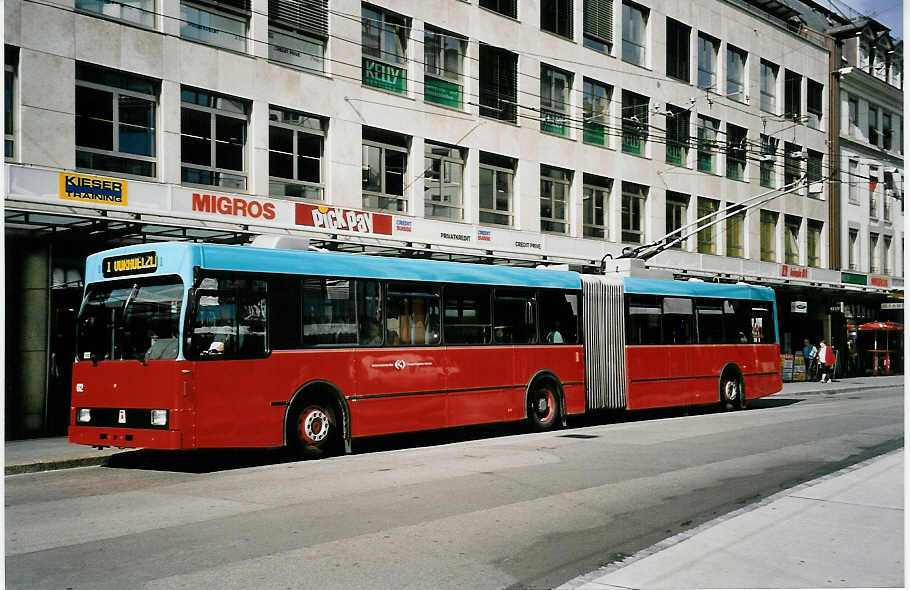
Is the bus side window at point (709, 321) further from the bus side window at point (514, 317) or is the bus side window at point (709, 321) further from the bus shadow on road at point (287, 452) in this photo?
the bus side window at point (514, 317)

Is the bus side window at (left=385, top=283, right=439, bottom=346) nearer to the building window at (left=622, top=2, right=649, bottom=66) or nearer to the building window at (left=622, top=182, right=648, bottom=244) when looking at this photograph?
the building window at (left=622, top=182, right=648, bottom=244)

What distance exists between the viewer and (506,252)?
1054 inches

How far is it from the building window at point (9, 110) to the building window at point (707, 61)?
1055 inches

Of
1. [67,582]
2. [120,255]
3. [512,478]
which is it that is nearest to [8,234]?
[120,255]

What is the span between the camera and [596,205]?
31.6 m

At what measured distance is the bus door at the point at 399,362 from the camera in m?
14.2

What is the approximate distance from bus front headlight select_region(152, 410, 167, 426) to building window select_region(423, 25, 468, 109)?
15141 mm

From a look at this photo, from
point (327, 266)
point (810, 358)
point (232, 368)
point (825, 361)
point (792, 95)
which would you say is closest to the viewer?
point (232, 368)

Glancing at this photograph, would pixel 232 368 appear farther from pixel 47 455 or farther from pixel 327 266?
pixel 47 455

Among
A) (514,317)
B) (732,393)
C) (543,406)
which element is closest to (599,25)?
(732,393)

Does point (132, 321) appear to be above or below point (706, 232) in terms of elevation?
below

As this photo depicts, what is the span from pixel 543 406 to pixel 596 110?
53.5 feet

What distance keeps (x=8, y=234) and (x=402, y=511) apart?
1133 cm

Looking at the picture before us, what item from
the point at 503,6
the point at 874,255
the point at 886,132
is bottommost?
the point at 874,255
